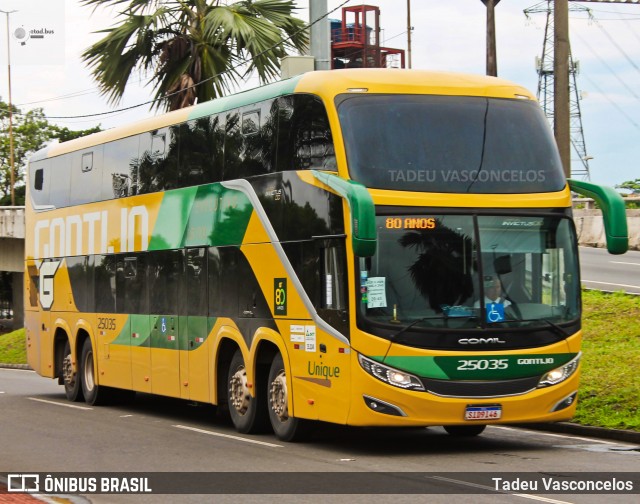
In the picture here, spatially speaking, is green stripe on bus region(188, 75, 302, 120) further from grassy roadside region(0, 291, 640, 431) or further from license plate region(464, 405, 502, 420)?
grassy roadside region(0, 291, 640, 431)

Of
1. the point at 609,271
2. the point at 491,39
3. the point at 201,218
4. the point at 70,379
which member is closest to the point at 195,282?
the point at 201,218

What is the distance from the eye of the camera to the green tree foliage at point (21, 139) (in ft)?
286

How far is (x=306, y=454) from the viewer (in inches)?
547

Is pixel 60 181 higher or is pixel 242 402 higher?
pixel 60 181

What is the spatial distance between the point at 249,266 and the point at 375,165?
289cm

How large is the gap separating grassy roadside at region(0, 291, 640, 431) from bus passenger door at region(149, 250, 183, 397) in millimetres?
5676

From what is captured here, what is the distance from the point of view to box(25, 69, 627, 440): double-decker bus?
534 inches

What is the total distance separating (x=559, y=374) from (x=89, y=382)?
1070 centimetres

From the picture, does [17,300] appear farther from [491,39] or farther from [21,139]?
[491,39]

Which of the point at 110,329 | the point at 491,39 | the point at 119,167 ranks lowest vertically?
the point at 110,329

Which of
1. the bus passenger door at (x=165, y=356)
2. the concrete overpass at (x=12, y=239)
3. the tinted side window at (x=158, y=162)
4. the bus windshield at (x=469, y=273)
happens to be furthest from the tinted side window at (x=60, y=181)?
the concrete overpass at (x=12, y=239)

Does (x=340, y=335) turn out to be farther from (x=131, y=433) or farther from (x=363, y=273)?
(x=131, y=433)

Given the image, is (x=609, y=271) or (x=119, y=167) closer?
(x=119, y=167)

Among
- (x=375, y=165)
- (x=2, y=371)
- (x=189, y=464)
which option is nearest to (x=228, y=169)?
(x=375, y=165)
